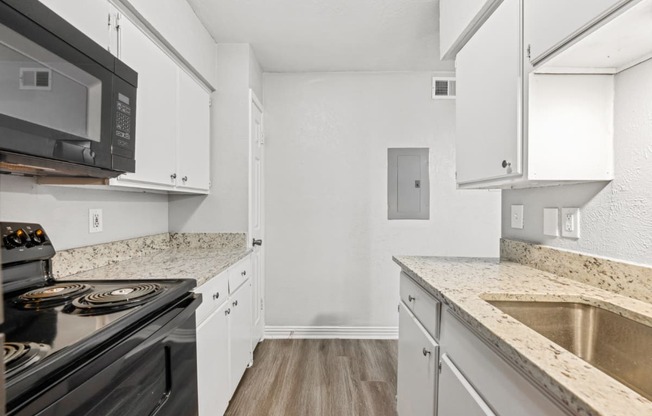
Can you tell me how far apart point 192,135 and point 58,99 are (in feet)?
4.10

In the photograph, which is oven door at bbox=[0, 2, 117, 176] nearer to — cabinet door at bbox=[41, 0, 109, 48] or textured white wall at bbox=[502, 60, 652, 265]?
cabinet door at bbox=[41, 0, 109, 48]

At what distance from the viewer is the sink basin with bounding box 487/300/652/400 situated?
98 cm

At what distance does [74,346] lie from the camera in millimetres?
808

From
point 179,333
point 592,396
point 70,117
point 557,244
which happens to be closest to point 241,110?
point 70,117

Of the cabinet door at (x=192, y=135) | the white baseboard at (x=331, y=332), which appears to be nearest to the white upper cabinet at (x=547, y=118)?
the cabinet door at (x=192, y=135)

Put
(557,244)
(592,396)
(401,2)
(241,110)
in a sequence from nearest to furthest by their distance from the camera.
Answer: (592,396), (557,244), (401,2), (241,110)

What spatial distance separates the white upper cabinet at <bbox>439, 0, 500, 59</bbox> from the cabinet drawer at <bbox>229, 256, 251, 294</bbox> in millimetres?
1786

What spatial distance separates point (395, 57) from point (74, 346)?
2912mm

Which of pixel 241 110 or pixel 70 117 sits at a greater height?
pixel 241 110

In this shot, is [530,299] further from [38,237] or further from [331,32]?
[331,32]

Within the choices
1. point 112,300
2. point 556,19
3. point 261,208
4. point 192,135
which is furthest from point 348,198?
point 112,300

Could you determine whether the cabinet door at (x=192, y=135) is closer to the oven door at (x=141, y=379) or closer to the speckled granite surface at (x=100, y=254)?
the speckled granite surface at (x=100, y=254)

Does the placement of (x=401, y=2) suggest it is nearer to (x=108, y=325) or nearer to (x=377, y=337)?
(x=108, y=325)

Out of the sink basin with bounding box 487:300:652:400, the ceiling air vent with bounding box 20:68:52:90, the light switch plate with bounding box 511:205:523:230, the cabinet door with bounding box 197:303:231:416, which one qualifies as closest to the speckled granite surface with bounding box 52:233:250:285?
the cabinet door with bounding box 197:303:231:416
